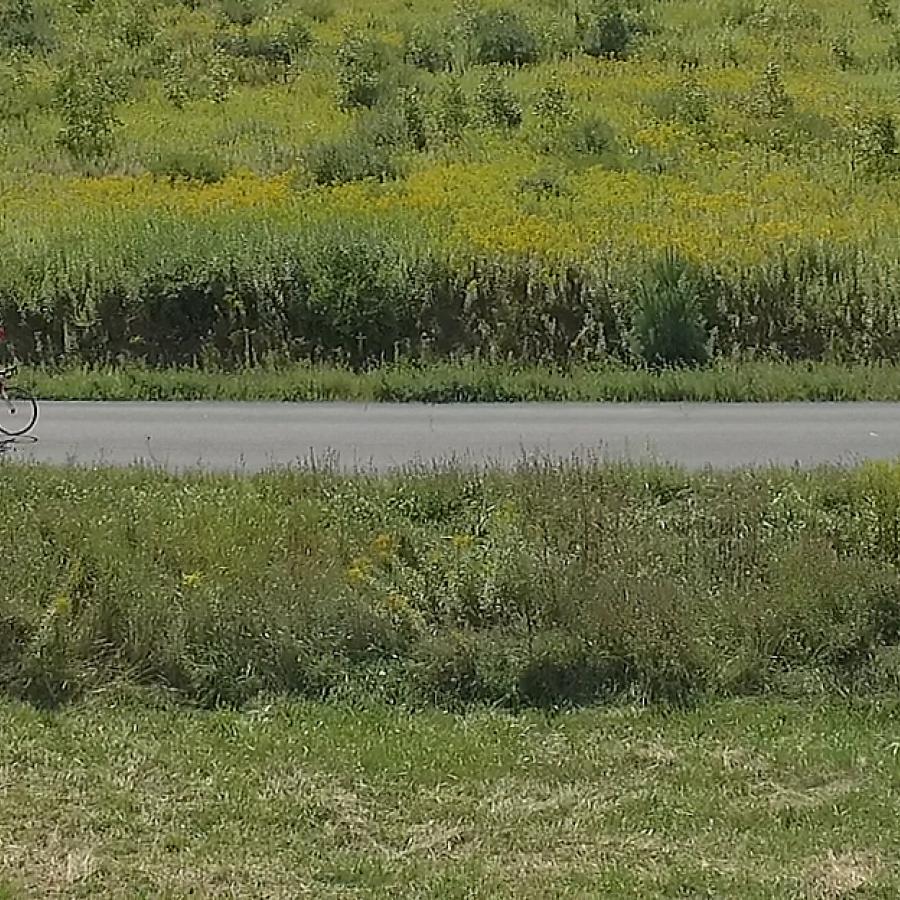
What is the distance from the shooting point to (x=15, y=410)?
46.8 ft

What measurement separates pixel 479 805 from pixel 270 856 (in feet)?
3.76

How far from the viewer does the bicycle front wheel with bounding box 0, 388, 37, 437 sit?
13922 mm

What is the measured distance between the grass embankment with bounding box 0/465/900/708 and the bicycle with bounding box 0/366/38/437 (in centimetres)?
369

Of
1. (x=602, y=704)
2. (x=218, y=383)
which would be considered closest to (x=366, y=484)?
(x=602, y=704)

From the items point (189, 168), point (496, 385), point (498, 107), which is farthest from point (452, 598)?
point (498, 107)

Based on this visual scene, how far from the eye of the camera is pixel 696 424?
46.5 feet

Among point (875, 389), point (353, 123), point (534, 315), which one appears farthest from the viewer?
point (353, 123)

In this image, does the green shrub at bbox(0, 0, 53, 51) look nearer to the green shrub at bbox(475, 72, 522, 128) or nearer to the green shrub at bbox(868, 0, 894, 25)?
the green shrub at bbox(475, 72, 522, 128)

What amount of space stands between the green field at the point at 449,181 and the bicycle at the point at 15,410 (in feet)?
8.11

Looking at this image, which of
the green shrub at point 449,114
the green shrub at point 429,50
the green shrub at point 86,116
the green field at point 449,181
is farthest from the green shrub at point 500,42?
the green shrub at point 86,116

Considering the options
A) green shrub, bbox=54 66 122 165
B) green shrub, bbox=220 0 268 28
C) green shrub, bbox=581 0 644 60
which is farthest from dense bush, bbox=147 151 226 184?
green shrub, bbox=220 0 268 28

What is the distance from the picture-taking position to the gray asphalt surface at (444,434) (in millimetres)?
13000

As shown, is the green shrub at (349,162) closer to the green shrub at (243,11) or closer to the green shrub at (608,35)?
the green shrub at (608,35)

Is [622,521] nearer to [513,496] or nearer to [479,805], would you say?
[513,496]
